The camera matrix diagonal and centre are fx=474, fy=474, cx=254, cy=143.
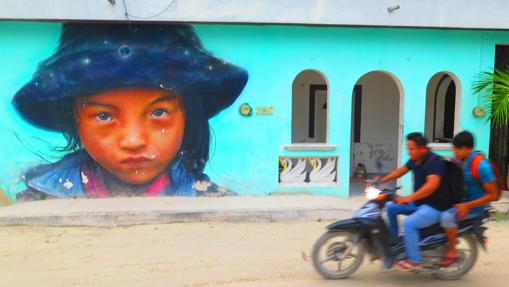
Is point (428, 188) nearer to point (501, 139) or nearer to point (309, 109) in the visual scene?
point (501, 139)

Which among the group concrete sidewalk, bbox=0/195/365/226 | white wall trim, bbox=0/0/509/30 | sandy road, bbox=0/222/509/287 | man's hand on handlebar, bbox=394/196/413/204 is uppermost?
white wall trim, bbox=0/0/509/30

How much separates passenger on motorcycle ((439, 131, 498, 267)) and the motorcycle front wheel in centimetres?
85

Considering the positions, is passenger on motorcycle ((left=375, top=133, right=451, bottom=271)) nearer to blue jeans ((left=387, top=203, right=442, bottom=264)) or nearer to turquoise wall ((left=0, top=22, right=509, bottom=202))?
blue jeans ((left=387, top=203, right=442, bottom=264))

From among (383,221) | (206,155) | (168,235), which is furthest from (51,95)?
(383,221)

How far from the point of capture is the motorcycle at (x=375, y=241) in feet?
15.4

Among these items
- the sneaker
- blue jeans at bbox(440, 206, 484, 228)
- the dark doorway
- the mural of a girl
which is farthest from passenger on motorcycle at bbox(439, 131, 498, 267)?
the dark doorway

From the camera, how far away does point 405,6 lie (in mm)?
8641

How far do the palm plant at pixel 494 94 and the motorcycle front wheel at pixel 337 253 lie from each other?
469 centimetres

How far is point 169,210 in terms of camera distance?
24.9 ft

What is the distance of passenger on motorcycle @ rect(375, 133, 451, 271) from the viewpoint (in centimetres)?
457

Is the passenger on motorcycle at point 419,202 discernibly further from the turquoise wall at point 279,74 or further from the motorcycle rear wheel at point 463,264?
the turquoise wall at point 279,74

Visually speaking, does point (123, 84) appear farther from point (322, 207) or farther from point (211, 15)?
point (322, 207)

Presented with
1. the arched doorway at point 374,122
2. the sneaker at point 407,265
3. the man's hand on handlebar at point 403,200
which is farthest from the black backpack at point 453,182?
the arched doorway at point 374,122

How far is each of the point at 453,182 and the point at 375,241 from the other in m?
0.96
